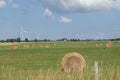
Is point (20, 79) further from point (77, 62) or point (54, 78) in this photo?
point (77, 62)

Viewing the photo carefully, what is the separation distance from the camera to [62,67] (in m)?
28.3

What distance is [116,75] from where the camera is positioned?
602 inches

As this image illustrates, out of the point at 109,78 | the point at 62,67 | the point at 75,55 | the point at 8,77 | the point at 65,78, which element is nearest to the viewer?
the point at 109,78

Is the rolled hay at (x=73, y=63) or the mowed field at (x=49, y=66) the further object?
the rolled hay at (x=73, y=63)

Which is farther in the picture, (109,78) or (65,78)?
(65,78)

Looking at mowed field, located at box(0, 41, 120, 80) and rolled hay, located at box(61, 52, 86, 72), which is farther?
rolled hay, located at box(61, 52, 86, 72)

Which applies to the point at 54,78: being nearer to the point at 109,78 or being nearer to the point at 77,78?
the point at 77,78

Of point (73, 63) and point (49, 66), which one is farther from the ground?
point (73, 63)

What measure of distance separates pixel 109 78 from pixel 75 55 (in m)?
15.3

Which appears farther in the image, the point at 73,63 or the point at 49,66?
the point at 49,66

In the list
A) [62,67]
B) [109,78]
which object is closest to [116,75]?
[109,78]

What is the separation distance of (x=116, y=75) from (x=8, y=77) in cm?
521

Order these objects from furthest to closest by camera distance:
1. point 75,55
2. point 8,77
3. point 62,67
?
point 75,55
point 62,67
point 8,77

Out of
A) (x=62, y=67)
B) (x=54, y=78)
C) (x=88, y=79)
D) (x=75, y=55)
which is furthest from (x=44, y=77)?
(x=75, y=55)
